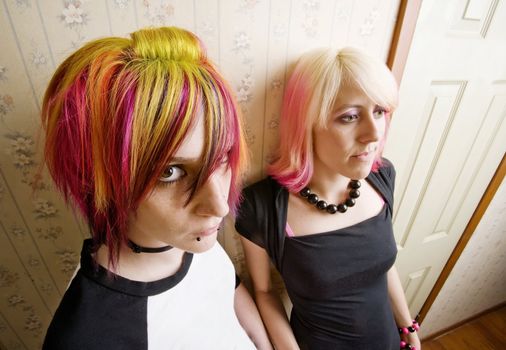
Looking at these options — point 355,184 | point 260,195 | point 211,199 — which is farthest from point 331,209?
point 211,199

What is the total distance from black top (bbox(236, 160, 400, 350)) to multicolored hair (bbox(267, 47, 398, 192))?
0.15m

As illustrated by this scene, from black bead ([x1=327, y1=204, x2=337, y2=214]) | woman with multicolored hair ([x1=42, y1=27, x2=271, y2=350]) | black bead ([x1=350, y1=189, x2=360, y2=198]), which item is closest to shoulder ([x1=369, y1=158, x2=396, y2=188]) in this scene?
black bead ([x1=350, y1=189, x2=360, y2=198])

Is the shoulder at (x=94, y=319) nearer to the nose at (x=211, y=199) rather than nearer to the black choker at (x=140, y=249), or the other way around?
the black choker at (x=140, y=249)

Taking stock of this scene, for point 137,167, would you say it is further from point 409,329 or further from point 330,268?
point 409,329

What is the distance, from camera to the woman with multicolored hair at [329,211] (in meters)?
0.63

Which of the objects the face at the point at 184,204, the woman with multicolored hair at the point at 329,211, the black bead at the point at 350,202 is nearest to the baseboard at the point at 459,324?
the woman with multicolored hair at the point at 329,211

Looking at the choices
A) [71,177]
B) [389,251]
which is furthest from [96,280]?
[389,251]

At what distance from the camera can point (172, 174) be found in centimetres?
40

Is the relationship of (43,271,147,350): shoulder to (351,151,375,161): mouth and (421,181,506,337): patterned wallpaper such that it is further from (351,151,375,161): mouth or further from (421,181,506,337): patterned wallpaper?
(421,181,506,337): patterned wallpaper

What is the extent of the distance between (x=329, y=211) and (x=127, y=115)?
647 mm

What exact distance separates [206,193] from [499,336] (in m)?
2.59

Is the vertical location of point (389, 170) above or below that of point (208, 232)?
below

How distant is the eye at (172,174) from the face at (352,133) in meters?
0.42

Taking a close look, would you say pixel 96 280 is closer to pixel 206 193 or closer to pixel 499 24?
pixel 206 193
